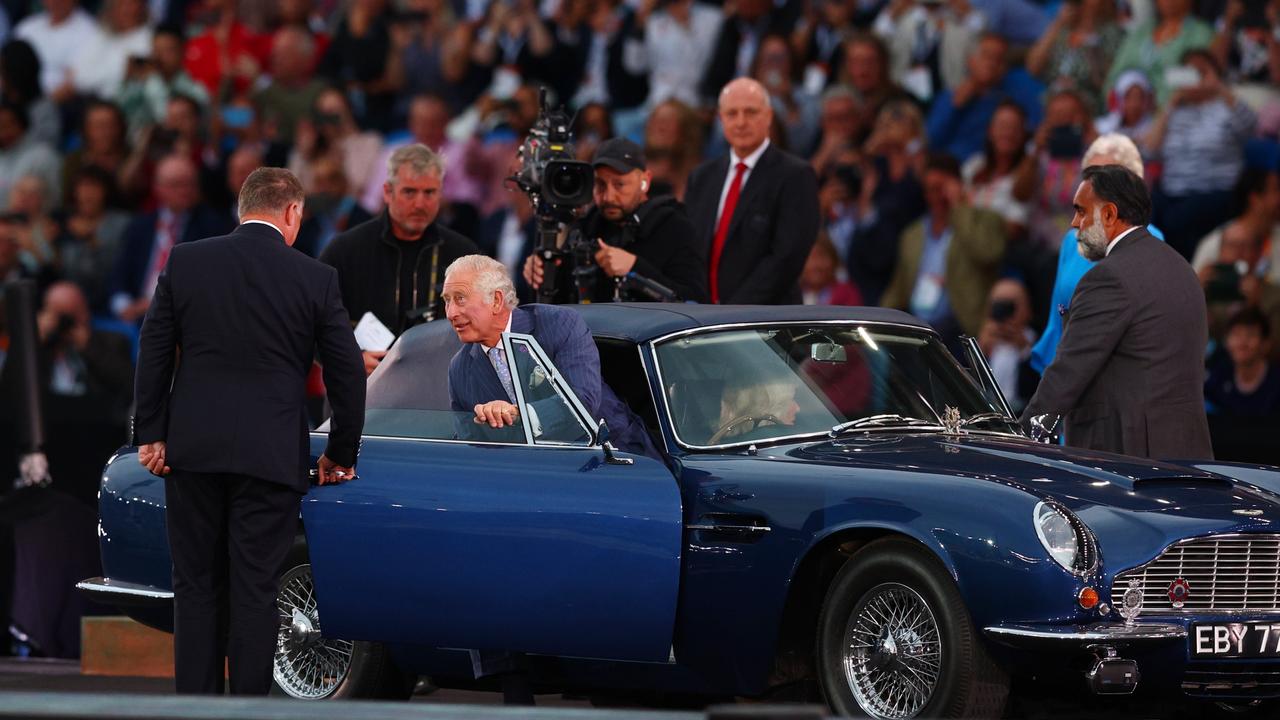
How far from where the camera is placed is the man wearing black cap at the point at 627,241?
9531mm

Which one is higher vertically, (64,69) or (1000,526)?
(64,69)

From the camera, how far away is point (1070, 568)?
6449 mm

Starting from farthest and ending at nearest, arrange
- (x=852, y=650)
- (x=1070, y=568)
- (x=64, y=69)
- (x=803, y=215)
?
(x=64, y=69) → (x=803, y=215) → (x=852, y=650) → (x=1070, y=568)

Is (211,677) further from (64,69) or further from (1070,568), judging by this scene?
(64,69)

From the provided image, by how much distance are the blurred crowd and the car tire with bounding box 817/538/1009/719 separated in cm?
295

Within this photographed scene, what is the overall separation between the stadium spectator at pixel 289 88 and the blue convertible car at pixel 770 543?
9231mm

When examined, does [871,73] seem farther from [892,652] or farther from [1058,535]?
[1058,535]

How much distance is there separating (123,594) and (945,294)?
6409mm

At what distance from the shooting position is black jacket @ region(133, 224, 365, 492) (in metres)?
7.11

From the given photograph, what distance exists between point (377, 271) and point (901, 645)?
13.3 ft

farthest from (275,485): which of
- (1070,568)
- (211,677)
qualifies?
(1070,568)

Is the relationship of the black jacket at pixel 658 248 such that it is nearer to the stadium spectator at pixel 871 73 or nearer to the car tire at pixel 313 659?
the car tire at pixel 313 659

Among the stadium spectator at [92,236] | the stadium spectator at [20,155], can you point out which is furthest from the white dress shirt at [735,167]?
the stadium spectator at [20,155]

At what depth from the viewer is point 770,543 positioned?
278 inches
